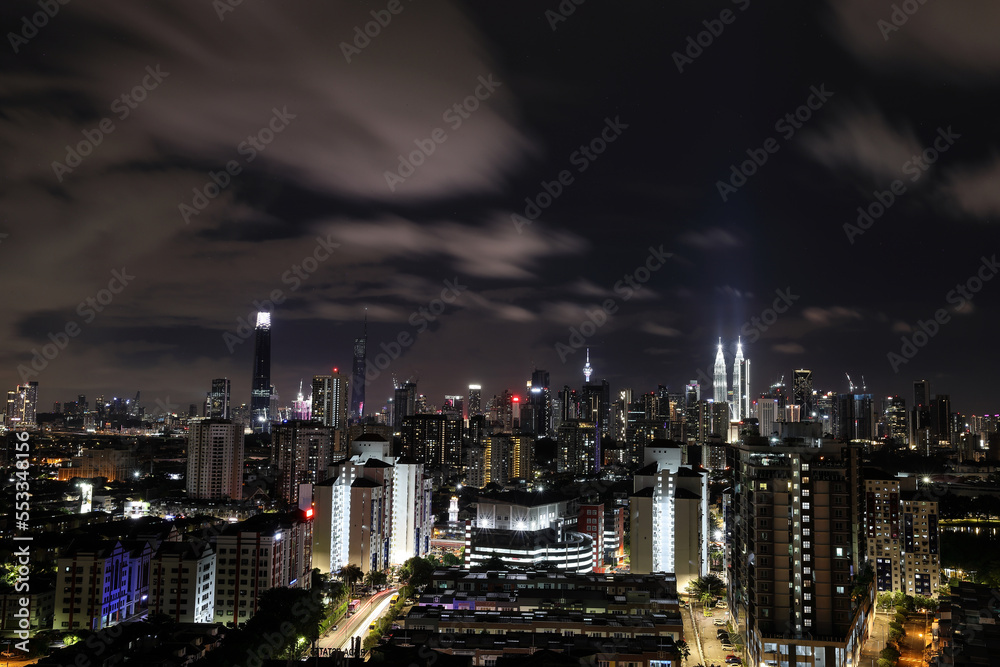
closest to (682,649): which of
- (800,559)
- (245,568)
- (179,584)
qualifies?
(800,559)

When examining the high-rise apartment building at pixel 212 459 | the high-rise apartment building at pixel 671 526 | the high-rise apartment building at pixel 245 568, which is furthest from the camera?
the high-rise apartment building at pixel 212 459

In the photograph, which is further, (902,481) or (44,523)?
(44,523)

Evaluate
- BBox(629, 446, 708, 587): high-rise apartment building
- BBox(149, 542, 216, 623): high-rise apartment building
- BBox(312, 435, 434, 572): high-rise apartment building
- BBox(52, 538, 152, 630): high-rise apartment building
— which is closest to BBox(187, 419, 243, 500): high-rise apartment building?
BBox(312, 435, 434, 572): high-rise apartment building

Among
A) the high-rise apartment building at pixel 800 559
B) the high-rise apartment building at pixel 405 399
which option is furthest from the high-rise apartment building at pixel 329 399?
the high-rise apartment building at pixel 800 559

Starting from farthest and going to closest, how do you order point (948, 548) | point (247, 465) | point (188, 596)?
1. point (247, 465)
2. point (948, 548)
3. point (188, 596)

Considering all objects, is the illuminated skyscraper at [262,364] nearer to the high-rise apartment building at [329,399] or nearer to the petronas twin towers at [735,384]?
the high-rise apartment building at [329,399]

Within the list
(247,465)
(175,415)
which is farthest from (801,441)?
(175,415)

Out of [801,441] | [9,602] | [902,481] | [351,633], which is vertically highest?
[801,441]

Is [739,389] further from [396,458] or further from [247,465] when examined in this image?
[396,458]
